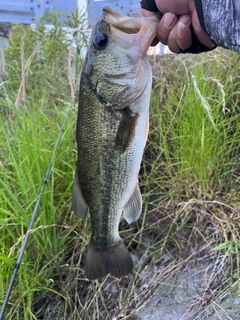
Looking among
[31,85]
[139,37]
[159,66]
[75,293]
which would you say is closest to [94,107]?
[139,37]

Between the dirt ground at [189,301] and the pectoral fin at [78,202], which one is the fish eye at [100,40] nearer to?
the pectoral fin at [78,202]

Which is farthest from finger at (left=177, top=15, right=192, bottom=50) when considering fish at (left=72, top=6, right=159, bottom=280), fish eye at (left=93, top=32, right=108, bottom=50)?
fish eye at (left=93, top=32, right=108, bottom=50)

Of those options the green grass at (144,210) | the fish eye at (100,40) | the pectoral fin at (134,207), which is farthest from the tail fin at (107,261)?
the fish eye at (100,40)

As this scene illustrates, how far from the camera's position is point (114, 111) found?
4.58 ft

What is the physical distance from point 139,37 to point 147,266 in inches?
53.6

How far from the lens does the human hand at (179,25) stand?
4.66 feet

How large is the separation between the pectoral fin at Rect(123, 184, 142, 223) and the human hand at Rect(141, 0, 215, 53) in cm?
59

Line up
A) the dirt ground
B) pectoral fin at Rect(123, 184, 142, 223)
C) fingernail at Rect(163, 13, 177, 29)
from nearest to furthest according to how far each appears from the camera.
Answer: fingernail at Rect(163, 13, 177, 29)
pectoral fin at Rect(123, 184, 142, 223)
the dirt ground

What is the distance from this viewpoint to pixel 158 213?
2357mm

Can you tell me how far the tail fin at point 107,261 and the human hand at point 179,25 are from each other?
0.86m

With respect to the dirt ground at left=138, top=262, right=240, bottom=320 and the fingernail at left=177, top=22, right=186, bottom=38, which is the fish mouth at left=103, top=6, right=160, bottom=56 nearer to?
→ the fingernail at left=177, top=22, right=186, bottom=38

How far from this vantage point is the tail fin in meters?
1.65

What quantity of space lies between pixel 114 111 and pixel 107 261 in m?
0.66

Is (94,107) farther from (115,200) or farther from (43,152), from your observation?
(43,152)
